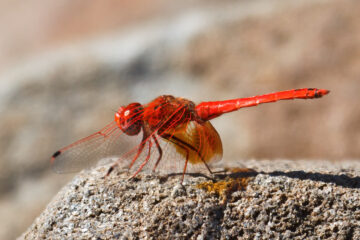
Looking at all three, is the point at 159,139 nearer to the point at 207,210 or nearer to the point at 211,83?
the point at 207,210

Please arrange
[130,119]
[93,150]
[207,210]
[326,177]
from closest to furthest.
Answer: [207,210] → [326,177] → [130,119] → [93,150]

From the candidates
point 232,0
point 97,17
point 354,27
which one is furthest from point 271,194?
point 97,17

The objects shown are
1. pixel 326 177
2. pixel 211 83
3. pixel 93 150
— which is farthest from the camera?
pixel 211 83

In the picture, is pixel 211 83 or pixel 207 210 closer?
pixel 207 210

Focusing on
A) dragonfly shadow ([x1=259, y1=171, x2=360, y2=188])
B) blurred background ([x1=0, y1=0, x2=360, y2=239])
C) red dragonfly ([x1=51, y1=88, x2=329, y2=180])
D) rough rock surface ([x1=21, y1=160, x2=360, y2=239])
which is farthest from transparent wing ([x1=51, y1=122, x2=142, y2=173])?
blurred background ([x1=0, y1=0, x2=360, y2=239])

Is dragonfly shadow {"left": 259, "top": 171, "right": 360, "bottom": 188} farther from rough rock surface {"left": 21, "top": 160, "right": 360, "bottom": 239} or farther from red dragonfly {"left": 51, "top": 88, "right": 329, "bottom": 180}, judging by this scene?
red dragonfly {"left": 51, "top": 88, "right": 329, "bottom": 180}

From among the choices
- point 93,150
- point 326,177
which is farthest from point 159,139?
point 326,177
